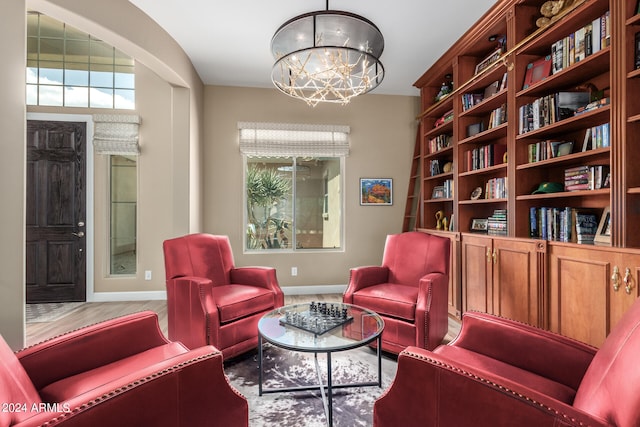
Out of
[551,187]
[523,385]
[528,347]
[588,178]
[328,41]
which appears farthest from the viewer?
[551,187]

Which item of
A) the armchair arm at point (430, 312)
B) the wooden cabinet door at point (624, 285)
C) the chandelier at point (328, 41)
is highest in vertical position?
the chandelier at point (328, 41)

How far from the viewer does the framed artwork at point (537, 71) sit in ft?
7.79

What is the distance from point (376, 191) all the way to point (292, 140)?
138cm

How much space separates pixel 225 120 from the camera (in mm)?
4109

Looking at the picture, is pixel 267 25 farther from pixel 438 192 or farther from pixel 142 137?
pixel 438 192

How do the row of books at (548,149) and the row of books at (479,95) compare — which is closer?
the row of books at (548,149)

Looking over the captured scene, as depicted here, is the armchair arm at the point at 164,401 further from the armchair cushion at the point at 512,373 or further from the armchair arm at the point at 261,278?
the armchair arm at the point at 261,278

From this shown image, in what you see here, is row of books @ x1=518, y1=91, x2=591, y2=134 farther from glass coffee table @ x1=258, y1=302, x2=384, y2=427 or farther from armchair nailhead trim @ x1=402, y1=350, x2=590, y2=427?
armchair nailhead trim @ x1=402, y1=350, x2=590, y2=427

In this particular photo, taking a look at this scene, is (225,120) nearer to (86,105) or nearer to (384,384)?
(86,105)

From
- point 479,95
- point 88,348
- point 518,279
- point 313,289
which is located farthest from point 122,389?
point 479,95

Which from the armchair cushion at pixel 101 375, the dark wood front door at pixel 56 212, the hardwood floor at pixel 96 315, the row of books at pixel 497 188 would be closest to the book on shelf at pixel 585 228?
the row of books at pixel 497 188

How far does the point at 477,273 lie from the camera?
2910 mm

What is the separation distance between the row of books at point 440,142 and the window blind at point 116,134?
148 inches

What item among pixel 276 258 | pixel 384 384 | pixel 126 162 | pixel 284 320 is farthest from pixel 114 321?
pixel 126 162
